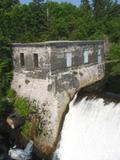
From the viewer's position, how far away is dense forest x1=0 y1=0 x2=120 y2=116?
19.5 metres

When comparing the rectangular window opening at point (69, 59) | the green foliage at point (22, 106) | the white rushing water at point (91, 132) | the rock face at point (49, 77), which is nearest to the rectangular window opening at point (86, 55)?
the rock face at point (49, 77)

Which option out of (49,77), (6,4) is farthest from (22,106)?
(6,4)

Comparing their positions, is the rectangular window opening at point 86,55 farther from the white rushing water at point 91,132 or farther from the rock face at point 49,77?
the white rushing water at point 91,132

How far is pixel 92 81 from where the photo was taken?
789 inches

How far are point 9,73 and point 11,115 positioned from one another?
259 centimetres

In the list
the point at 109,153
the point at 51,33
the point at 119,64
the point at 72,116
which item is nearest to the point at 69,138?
the point at 72,116

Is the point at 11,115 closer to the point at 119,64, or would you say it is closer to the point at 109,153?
the point at 109,153

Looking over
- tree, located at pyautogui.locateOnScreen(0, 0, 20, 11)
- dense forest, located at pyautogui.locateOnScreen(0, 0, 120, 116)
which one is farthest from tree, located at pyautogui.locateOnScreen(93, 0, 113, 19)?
tree, located at pyautogui.locateOnScreen(0, 0, 20, 11)

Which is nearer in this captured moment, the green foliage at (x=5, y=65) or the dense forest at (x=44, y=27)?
the green foliage at (x=5, y=65)

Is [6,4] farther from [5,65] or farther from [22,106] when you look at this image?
[22,106]

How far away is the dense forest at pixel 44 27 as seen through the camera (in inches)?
769

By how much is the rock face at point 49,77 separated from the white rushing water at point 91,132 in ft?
1.94

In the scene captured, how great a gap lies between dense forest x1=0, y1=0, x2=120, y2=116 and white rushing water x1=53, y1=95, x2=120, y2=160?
385 cm

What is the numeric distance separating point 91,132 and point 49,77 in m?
3.38
